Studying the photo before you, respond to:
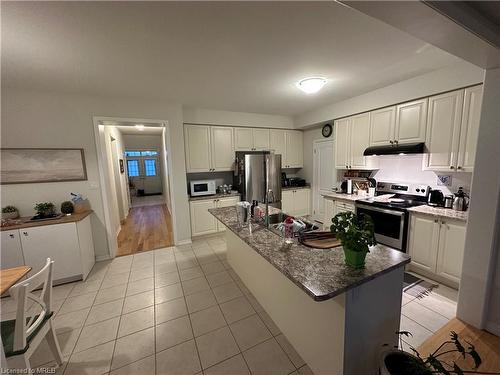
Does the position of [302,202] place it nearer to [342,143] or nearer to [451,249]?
[342,143]

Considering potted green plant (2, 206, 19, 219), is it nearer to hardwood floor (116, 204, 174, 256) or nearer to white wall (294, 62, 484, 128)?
hardwood floor (116, 204, 174, 256)

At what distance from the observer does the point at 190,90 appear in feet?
9.68

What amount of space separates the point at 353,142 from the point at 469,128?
1472 millimetres

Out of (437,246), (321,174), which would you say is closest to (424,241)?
(437,246)

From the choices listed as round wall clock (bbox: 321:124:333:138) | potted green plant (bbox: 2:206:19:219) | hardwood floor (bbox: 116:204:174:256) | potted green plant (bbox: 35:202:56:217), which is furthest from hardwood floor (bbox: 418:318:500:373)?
potted green plant (bbox: 2:206:19:219)

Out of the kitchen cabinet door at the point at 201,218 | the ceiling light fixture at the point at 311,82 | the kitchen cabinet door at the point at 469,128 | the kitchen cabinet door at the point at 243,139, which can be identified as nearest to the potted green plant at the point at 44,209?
the kitchen cabinet door at the point at 201,218

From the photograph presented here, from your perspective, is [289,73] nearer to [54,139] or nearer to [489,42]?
[489,42]

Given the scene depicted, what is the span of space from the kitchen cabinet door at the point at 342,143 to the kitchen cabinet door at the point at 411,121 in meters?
0.85

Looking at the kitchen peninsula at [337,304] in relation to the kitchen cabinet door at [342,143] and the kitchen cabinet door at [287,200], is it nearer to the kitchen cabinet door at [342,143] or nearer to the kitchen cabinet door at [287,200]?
the kitchen cabinet door at [342,143]

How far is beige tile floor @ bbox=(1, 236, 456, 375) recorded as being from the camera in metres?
1.60

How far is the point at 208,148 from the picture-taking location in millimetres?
4188

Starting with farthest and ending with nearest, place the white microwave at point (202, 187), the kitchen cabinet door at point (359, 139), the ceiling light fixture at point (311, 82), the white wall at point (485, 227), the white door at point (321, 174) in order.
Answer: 1. the white door at point (321, 174)
2. the white microwave at point (202, 187)
3. the kitchen cabinet door at point (359, 139)
4. the ceiling light fixture at point (311, 82)
5. the white wall at point (485, 227)

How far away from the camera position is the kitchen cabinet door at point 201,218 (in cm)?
403

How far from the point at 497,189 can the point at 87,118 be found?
15.3 ft
